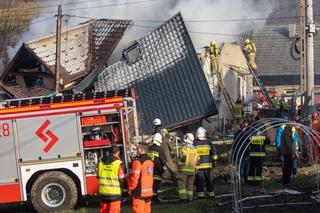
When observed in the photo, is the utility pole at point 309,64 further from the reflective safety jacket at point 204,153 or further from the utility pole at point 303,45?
the reflective safety jacket at point 204,153

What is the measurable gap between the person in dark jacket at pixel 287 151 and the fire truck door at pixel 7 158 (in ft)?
19.6

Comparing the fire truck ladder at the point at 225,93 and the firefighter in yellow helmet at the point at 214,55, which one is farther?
the fire truck ladder at the point at 225,93

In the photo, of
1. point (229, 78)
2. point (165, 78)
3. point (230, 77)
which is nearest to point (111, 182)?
point (165, 78)

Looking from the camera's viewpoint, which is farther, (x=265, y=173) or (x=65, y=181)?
(x=265, y=173)

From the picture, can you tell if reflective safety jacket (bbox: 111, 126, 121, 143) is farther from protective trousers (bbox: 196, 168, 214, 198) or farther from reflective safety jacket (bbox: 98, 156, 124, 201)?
reflective safety jacket (bbox: 98, 156, 124, 201)

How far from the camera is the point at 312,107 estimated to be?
17.0 meters

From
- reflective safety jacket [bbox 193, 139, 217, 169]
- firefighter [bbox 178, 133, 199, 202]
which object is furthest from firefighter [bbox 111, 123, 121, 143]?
reflective safety jacket [bbox 193, 139, 217, 169]

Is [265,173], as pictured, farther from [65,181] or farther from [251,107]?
[251,107]

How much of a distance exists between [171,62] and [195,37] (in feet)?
21.6

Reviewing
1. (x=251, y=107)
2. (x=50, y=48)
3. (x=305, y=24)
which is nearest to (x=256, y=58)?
(x=251, y=107)

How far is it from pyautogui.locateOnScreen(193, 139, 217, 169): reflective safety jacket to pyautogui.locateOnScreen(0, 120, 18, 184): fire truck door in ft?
12.4

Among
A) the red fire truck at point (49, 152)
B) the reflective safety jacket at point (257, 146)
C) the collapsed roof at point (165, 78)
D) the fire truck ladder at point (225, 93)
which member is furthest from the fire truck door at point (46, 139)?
the fire truck ladder at point (225, 93)

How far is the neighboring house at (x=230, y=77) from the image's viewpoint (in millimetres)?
25656

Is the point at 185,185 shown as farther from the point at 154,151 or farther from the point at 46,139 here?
the point at 46,139
